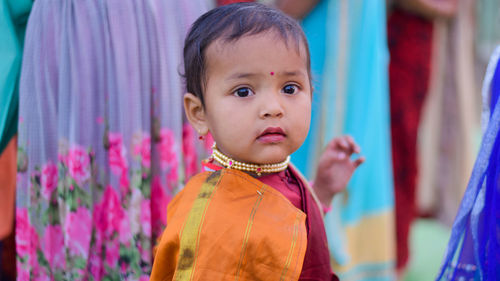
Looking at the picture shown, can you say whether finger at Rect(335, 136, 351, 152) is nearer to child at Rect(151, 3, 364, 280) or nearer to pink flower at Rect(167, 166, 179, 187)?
child at Rect(151, 3, 364, 280)

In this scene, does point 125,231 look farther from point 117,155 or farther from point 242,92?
point 242,92

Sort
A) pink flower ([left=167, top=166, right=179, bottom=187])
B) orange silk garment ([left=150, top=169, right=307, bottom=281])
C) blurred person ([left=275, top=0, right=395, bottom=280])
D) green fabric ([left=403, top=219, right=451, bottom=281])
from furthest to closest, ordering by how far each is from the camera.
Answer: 1. green fabric ([left=403, top=219, right=451, bottom=281])
2. blurred person ([left=275, top=0, right=395, bottom=280])
3. pink flower ([left=167, top=166, right=179, bottom=187])
4. orange silk garment ([left=150, top=169, right=307, bottom=281])

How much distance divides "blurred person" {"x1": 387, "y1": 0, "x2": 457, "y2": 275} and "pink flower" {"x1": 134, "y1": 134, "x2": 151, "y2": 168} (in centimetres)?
156

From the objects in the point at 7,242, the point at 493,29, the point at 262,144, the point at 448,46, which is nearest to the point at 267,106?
the point at 262,144

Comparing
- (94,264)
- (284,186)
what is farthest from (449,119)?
(94,264)

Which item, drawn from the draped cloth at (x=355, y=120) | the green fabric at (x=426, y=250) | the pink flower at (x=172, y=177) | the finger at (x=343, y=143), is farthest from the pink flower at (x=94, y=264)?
the green fabric at (x=426, y=250)

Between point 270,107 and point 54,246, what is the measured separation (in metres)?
0.70

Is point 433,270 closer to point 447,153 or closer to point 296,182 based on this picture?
point 447,153

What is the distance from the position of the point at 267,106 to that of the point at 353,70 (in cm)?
119

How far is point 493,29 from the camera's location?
20.8ft

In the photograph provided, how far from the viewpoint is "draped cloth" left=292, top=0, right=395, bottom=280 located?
7.14 ft

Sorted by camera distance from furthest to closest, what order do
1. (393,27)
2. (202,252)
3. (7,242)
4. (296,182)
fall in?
(393,27), (7,242), (296,182), (202,252)

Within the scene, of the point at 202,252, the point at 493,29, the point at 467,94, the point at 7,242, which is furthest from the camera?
the point at 493,29

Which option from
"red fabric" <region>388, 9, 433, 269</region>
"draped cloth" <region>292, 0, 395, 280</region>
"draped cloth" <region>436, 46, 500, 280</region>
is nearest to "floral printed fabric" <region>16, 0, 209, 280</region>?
"draped cloth" <region>436, 46, 500, 280</region>
